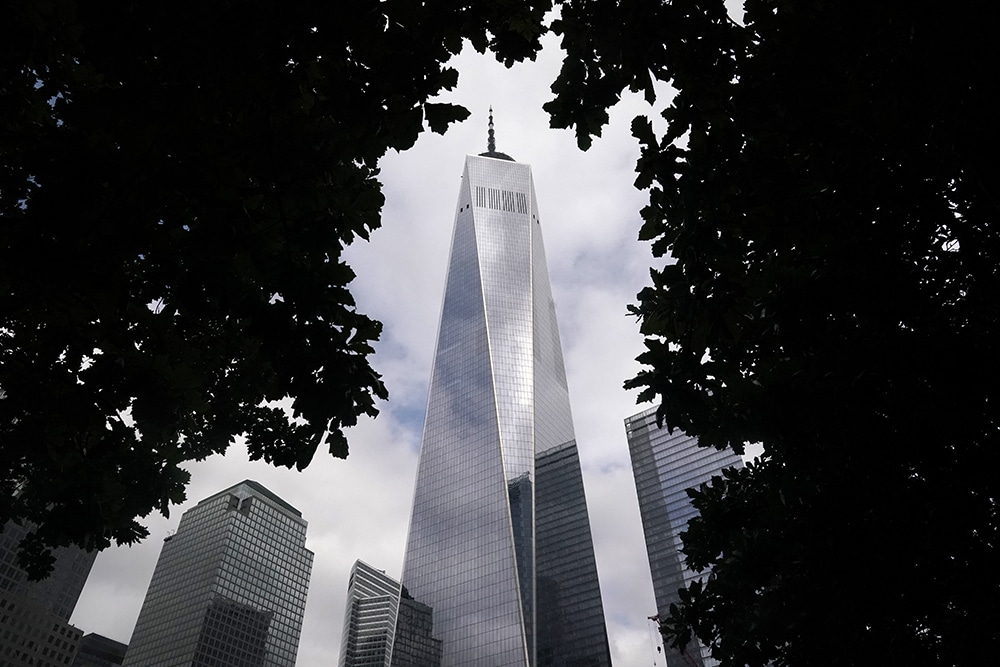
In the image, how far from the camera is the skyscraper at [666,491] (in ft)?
382

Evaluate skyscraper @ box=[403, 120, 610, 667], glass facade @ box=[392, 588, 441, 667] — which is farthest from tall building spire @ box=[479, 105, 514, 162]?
glass facade @ box=[392, 588, 441, 667]

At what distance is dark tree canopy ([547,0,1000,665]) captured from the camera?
14.0ft

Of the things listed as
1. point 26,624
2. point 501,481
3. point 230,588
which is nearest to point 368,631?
point 230,588

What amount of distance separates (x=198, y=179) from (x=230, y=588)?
574ft

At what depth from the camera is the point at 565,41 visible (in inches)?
182

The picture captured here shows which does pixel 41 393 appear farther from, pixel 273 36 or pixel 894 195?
pixel 894 195

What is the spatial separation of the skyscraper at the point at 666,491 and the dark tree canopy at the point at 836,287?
11161cm

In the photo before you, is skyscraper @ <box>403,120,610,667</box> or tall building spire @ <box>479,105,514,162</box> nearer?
skyscraper @ <box>403,120,610,667</box>

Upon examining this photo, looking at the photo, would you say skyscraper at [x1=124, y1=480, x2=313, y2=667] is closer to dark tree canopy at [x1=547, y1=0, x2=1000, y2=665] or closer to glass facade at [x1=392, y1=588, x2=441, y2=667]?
glass facade at [x1=392, y1=588, x2=441, y2=667]

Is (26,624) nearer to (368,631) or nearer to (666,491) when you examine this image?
(368,631)

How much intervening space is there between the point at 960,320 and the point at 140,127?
6.29 m

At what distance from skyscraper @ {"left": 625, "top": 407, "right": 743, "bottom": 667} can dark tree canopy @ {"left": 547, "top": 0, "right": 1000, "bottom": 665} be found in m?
112

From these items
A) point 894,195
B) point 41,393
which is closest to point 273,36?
point 41,393

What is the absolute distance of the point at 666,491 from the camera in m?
125
